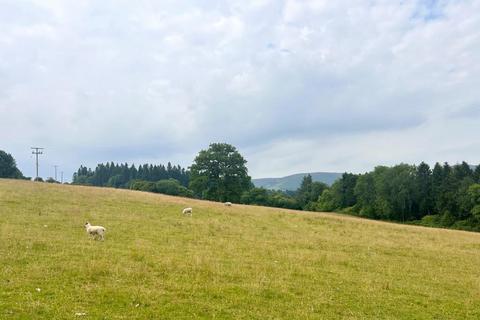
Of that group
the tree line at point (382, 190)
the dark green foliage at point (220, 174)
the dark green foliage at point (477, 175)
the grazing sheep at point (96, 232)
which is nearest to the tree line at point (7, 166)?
the tree line at point (382, 190)

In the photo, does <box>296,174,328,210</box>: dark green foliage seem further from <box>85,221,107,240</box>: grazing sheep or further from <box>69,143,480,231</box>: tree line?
<box>85,221,107,240</box>: grazing sheep

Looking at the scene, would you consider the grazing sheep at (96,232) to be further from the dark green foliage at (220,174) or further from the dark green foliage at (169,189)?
the dark green foliage at (169,189)

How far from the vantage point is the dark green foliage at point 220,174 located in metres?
87.9

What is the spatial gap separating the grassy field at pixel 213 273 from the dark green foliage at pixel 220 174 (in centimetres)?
5654

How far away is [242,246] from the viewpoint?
914 inches

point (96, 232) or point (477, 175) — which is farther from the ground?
point (477, 175)

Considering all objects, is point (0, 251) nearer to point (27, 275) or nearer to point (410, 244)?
point (27, 275)

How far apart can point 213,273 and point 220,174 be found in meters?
73.1

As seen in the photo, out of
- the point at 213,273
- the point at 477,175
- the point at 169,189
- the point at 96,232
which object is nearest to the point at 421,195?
the point at 477,175

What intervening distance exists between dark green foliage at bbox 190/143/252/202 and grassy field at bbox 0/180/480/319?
56.5 m

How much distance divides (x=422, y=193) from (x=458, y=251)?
3741 inches

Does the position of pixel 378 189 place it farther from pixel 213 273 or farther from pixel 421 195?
pixel 213 273

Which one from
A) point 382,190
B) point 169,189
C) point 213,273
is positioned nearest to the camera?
point 213,273

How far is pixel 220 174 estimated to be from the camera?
8888cm
